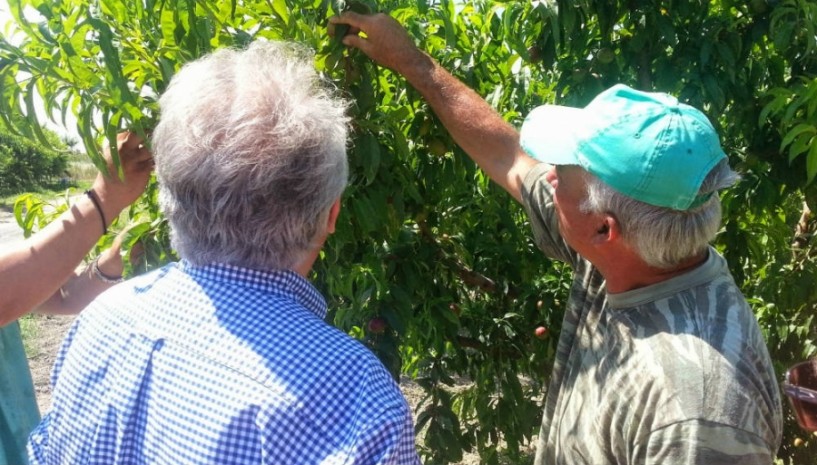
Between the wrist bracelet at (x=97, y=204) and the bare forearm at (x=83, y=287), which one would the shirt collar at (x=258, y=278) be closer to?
the wrist bracelet at (x=97, y=204)

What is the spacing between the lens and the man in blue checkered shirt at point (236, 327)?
1050 mm

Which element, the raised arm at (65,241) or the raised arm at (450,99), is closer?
the raised arm at (65,241)

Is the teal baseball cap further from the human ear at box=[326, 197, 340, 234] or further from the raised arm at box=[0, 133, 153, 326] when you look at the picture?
the raised arm at box=[0, 133, 153, 326]

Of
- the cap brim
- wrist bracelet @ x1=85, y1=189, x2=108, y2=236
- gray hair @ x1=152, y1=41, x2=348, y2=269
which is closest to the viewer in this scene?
gray hair @ x1=152, y1=41, x2=348, y2=269

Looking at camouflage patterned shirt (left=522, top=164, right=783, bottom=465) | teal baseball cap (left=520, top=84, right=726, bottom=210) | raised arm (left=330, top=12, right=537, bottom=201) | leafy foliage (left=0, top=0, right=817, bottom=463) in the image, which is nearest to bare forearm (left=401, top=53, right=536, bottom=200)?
raised arm (left=330, top=12, right=537, bottom=201)

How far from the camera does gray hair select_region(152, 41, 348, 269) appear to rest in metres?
1.13

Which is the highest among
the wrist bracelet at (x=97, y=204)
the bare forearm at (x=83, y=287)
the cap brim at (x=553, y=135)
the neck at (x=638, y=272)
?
the cap brim at (x=553, y=135)

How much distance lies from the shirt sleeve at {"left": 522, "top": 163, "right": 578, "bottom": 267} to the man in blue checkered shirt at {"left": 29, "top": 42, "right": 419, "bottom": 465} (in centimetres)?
76

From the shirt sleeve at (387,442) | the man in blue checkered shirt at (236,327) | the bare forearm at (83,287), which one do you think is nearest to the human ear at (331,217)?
the man in blue checkered shirt at (236,327)

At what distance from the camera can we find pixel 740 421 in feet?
4.22

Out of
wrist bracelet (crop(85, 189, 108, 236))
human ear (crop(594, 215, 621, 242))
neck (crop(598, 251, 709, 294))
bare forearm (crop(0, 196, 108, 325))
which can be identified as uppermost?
human ear (crop(594, 215, 621, 242))

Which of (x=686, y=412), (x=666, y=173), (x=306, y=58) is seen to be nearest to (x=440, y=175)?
(x=306, y=58)

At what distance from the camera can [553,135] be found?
1.63 meters

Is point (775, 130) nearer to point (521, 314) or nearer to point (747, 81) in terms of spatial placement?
point (747, 81)
